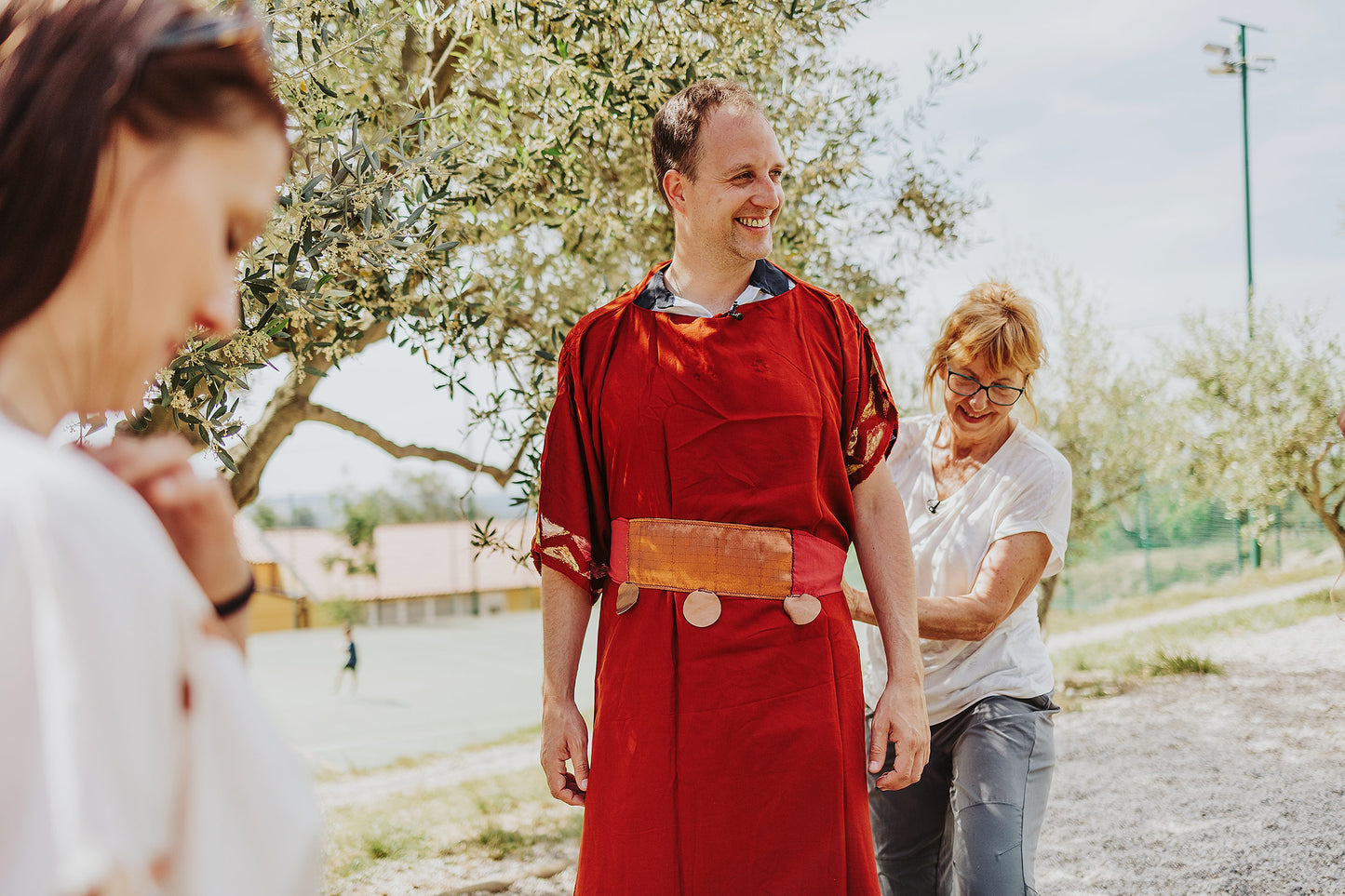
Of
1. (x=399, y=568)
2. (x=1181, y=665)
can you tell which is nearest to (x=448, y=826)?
(x=1181, y=665)

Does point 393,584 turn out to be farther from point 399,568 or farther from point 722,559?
point 722,559

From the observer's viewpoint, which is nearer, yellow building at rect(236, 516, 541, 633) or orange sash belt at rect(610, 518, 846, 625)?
orange sash belt at rect(610, 518, 846, 625)

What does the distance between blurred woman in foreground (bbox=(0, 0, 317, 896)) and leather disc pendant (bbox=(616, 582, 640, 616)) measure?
151 cm

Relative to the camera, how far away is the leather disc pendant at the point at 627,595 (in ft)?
7.61

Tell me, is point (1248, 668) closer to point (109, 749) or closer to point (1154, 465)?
point (1154, 465)

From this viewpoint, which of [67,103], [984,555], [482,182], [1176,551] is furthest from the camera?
[1176,551]

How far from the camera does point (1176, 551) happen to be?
2530 centimetres

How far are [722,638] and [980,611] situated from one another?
3.08ft

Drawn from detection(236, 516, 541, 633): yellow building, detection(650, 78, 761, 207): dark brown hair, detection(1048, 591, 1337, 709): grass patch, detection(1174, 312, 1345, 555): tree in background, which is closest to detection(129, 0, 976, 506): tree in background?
detection(650, 78, 761, 207): dark brown hair

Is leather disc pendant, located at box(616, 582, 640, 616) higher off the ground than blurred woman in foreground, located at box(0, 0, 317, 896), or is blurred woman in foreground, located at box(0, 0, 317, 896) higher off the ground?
blurred woman in foreground, located at box(0, 0, 317, 896)

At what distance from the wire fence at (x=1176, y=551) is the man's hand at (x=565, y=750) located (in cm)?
2350

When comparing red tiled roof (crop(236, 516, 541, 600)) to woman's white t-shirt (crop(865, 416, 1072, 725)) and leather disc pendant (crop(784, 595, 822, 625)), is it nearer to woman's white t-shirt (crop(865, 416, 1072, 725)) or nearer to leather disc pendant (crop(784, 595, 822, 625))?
woman's white t-shirt (crop(865, 416, 1072, 725))

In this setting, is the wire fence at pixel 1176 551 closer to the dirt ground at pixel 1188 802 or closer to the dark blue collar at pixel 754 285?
the dirt ground at pixel 1188 802

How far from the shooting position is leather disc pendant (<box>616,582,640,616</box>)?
2318mm
